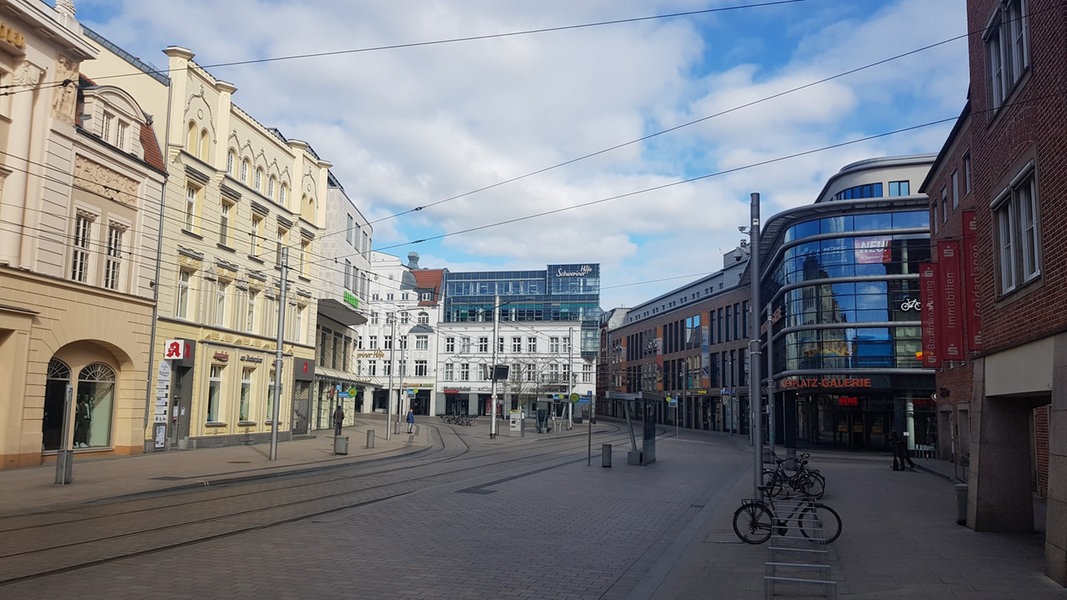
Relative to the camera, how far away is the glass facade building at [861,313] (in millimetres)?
46250

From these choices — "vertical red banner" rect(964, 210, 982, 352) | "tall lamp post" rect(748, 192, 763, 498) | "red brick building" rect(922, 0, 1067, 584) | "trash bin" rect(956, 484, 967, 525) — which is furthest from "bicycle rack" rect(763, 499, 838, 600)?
"vertical red banner" rect(964, 210, 982, 352)

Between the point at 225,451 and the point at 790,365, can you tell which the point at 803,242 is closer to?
the point at 790,365

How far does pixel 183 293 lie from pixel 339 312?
17.5m

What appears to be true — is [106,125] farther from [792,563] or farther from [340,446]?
[792,563]

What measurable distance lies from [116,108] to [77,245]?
469 cm

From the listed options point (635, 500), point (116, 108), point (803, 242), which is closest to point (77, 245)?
point (116, 108)

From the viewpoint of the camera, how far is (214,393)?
111ft

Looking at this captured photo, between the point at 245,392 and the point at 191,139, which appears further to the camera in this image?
the point at 245,392

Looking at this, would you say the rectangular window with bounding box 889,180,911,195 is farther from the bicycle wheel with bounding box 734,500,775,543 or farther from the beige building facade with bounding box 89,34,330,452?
the bicycle wheel with bounding box 734,500,775,543

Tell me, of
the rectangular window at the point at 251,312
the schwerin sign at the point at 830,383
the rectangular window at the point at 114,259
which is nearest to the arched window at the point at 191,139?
the rectangular window at the point at 114,259

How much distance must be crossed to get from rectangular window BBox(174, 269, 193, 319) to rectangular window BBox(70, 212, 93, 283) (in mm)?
5292

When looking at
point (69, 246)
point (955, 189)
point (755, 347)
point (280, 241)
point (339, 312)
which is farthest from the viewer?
point (339, 312)

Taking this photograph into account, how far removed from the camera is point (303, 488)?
19.6 meters

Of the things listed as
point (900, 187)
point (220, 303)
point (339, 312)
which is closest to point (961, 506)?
point (220, 303)
